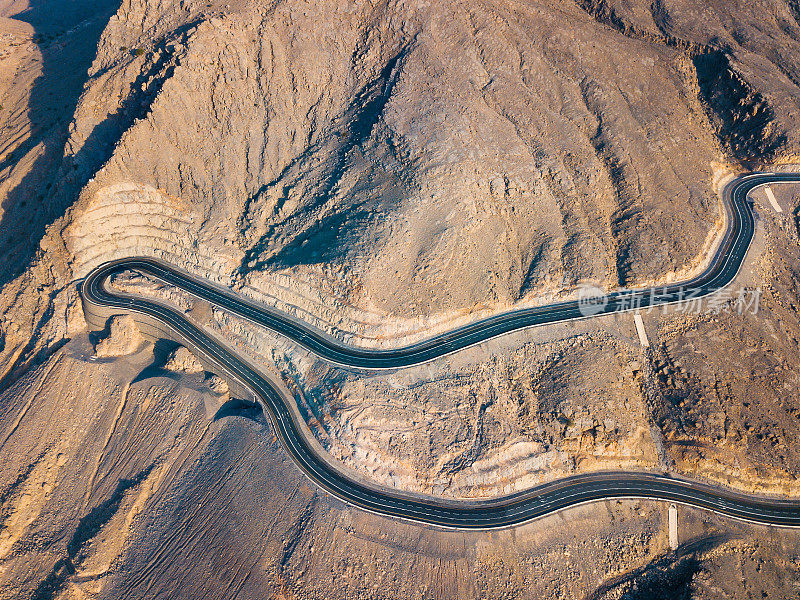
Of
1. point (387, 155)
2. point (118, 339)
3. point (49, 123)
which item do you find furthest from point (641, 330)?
point (49, 123)

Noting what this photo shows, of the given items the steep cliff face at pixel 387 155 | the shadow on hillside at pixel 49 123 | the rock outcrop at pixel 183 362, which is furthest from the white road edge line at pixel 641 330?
the shadow on hillside at pixel 49 123

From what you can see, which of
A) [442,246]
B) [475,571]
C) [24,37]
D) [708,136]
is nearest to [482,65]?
[442,246]

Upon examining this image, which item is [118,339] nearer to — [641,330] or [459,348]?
[459,348]

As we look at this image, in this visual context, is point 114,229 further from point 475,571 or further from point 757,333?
point 757,333

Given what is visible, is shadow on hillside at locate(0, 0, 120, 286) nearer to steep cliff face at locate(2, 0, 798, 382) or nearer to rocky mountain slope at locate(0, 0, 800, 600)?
rocky mountain slope at locate(0, 0, 800, 600)

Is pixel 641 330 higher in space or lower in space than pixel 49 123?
higher

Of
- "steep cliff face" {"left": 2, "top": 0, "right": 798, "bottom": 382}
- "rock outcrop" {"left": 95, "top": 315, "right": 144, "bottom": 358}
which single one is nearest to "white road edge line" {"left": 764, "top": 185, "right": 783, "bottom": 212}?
"steep cliff face" {"left": 2, "top": 0, "right": 798, "bottom": 382}

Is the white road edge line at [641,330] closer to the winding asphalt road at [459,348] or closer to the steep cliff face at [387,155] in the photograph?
the winding asphalt road at [459,348]
